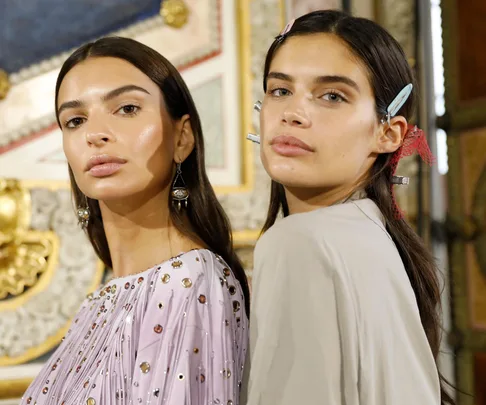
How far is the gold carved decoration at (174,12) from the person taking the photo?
2.43 meters

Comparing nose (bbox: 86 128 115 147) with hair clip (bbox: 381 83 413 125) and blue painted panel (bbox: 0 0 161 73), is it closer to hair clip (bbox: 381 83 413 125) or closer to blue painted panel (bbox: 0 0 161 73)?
hair clip (bbox: 381 83 413 125)

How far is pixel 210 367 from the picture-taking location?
118 cm

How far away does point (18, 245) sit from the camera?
2207mm

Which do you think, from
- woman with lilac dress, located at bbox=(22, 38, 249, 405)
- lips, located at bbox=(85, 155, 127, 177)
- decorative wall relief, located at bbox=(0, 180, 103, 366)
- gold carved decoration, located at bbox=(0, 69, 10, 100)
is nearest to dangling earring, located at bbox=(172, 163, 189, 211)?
woman with lilac dress, located at bbox=(22, 38, 249, 405)

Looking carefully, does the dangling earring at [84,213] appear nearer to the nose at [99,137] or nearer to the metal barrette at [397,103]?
the nose at [99,137]

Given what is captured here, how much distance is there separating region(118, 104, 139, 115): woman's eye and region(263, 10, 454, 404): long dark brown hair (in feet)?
1.01

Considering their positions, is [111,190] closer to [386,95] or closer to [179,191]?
[179,191]

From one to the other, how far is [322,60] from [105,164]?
18.0 inches

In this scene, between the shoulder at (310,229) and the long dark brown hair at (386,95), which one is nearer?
the shoulder at (310,229)

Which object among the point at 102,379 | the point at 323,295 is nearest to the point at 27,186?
the point at 102,379

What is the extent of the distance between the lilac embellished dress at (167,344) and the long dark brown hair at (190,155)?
4.1 inches

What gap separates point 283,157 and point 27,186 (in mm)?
1386

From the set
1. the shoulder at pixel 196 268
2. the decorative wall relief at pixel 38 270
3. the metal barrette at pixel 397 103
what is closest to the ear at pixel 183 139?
the shoulder at pixel 196 268

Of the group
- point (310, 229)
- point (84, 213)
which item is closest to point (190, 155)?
point (84, 213)
